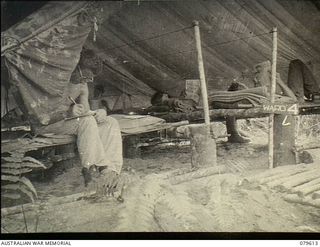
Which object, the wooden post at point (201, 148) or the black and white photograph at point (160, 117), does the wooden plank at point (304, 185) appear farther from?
the wooden post at point (201, 148)

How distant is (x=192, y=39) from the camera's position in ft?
11.9

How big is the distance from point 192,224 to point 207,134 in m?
0.80

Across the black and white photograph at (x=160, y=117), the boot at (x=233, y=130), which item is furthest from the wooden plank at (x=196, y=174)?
the boot at (x=233, y=130)

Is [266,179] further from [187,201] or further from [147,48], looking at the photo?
[147,48]

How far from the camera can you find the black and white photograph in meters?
3.32

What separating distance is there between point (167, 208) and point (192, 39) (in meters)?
1.52

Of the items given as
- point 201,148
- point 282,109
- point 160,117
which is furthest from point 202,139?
point 282,109

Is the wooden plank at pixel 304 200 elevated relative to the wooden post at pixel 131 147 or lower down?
lower down

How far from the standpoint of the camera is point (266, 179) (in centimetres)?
356

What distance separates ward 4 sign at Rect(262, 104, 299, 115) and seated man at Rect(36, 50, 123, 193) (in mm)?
1367

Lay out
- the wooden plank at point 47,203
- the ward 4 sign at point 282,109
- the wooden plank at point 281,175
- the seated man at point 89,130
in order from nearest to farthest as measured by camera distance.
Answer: the wooden plank at point 47,203, the seated man at point 89,130, the wooden plank at point 281,175, the ward 4 sign at point 282,109

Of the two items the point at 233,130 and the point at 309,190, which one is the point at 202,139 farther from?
the point at 309,190

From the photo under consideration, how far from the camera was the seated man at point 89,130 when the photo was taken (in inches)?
135

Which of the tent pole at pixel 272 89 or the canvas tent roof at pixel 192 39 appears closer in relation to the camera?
the canvas tent roof at pixel 192 39
